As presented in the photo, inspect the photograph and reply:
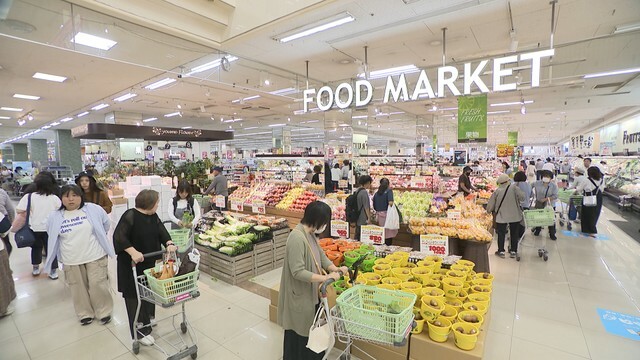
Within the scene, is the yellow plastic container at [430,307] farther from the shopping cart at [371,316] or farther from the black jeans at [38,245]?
the black jeans at [38,245]

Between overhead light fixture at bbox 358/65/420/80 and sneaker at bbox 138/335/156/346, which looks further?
overhead light fixture at bbox 358/65/420/80

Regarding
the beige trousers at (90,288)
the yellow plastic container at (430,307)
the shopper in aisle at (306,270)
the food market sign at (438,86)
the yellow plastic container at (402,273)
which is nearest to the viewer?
the shopper in aisle at (306,270)

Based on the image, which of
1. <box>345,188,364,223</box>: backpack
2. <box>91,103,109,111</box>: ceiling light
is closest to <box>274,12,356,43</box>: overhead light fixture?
<box>345,188,364,223</box>: backpack

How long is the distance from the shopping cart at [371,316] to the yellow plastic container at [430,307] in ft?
1.80

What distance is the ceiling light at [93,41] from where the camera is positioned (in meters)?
5.46

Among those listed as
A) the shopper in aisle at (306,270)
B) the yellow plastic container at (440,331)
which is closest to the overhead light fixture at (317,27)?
the shopper in aisle at (306,270)

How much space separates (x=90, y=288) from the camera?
3680 millimetres

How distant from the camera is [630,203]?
9.73 meters

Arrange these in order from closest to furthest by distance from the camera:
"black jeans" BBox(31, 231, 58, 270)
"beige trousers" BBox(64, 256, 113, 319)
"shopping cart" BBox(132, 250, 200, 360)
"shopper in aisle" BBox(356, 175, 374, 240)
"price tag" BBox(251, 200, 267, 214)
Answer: "shopping cart" BBox(132, 250, 200, 360), "beige trousers" BBox(64, 256, 113, 319), "black jeans" BBox(31, 231, 58, 270), "shopper in aisle" BBox(356, 175, 374, 240), "price tag" BBox(251, 200, 267, 214)

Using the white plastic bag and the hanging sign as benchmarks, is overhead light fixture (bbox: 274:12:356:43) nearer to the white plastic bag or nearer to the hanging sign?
the white plastic bag

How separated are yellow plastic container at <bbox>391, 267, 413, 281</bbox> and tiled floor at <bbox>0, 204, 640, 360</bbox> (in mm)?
1122

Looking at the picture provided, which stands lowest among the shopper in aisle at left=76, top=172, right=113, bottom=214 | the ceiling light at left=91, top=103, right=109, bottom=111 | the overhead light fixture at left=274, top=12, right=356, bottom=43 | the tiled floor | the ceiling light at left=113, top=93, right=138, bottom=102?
the tiled floor

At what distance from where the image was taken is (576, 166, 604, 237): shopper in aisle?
284 inches

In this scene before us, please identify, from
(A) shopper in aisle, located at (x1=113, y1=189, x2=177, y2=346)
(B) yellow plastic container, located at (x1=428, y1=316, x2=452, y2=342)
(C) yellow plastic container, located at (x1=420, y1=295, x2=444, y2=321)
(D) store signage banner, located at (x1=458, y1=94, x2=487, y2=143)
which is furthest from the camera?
(D) store signage banner, located at (x1=458, y1=94, x2=487, y2=143)
